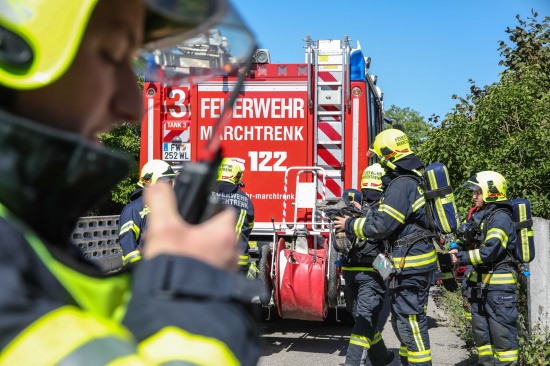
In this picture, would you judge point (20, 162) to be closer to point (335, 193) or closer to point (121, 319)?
point (121, 319)

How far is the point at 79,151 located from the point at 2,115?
0.36 ft

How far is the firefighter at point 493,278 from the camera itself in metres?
7.03

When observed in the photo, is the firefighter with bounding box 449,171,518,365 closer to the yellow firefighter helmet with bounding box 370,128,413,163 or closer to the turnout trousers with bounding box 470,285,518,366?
the turnout trousers with bounding box 470,285,518,366

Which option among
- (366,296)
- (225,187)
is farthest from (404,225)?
(225,187)

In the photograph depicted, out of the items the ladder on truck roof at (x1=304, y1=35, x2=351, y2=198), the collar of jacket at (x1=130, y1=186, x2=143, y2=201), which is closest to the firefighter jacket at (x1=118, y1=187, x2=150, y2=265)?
the collar of jacket at (x1=130, y1=186, x2=143, y2=201)

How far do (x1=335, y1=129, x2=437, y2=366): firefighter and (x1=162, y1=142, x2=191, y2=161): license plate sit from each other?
9.36 ft

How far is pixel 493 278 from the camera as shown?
7.16 metres

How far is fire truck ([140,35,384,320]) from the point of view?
866 centimetres

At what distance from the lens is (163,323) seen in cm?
91

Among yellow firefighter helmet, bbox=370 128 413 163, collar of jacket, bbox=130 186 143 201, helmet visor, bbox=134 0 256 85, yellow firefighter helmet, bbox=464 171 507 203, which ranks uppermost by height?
yellow firefighter helmet, bbox=370 128 413 163

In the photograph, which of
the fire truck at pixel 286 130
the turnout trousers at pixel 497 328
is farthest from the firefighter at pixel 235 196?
the turnout trousers at pixel 497 328

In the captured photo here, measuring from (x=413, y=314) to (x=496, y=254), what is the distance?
1.08 meters

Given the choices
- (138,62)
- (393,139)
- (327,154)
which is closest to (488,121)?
(327,154)

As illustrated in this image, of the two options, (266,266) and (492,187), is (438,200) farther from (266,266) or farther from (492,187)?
(266,266)
